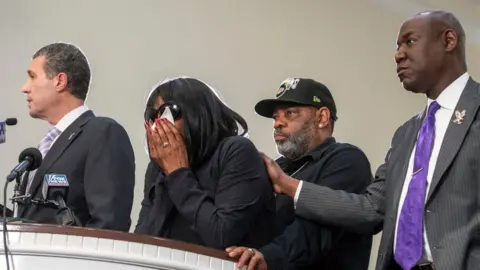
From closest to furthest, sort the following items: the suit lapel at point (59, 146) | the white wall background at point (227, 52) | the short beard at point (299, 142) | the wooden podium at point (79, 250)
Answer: the wooden podium at point (79, 250)
the suit lapel at point (59, 146)
the short beard at point (299, 142)
the white wall background at point (227, 52)

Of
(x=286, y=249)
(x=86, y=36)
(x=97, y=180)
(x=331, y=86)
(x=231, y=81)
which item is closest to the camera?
(x=286, y=249)

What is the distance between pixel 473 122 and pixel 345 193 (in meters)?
0.41

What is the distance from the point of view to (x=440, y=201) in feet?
6.31

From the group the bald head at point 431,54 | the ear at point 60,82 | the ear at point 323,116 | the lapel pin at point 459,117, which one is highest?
the bald head at point 431,54

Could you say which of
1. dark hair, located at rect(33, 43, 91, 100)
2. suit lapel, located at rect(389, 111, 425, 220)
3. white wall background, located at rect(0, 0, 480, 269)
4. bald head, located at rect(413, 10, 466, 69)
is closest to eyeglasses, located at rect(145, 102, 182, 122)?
dark hair, located at rect(33, 43, 91, 100)

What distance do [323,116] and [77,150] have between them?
2.90 feet

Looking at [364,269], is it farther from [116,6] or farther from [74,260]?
[116,6]

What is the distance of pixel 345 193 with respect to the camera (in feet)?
7.29

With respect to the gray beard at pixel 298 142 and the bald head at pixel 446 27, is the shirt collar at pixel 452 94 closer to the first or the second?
the bald head at pixel 446 27

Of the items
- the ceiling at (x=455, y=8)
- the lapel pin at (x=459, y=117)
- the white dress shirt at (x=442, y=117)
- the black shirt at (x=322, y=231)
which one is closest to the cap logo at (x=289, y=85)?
the black shirt at (x=322, y=231)

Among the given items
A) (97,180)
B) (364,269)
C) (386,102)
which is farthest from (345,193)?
(386,102)

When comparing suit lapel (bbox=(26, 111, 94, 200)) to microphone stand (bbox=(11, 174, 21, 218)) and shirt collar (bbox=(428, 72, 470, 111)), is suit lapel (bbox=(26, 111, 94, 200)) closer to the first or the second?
microphone stand (bbox=(11, 174, 21, 218))

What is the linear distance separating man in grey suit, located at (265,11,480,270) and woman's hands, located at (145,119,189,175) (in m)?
0.25

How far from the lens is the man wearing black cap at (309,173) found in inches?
86.0
